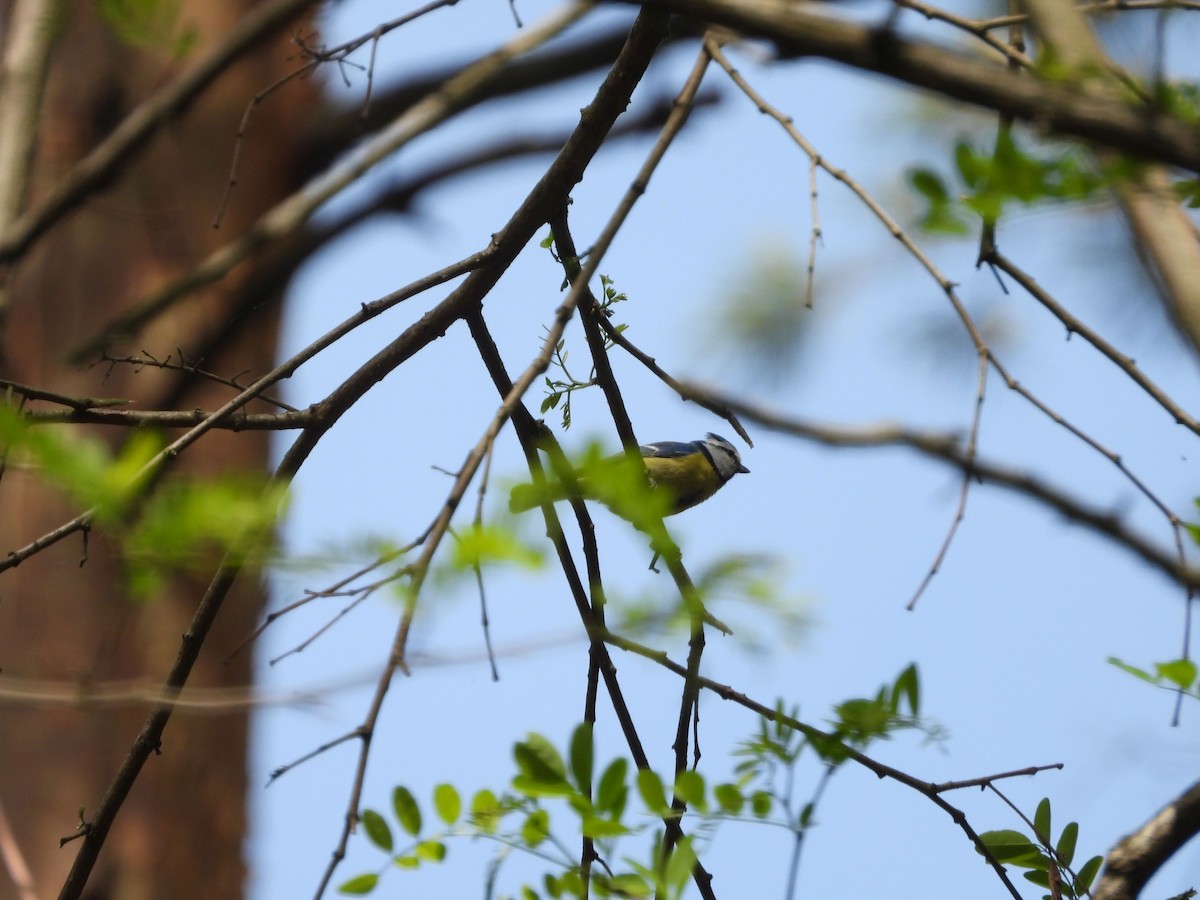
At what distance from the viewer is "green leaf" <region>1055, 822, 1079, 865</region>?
1.63 meters

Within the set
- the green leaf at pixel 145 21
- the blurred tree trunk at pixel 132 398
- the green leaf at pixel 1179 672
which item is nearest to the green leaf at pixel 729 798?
the green leaf at pixel 1179 672

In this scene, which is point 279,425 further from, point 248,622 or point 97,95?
point 97,95

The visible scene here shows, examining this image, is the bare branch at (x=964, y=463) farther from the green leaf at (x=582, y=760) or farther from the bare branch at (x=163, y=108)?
the bare branch at (x=163, y=108)

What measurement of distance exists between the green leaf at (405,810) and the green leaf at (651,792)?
9.6 inches

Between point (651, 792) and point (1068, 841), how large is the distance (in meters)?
0.80

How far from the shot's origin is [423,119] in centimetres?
395

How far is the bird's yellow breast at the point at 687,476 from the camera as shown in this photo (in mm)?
4402

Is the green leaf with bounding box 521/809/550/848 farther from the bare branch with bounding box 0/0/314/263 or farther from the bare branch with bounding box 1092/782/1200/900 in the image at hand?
the bare branch with bounding box 0/0/314/263

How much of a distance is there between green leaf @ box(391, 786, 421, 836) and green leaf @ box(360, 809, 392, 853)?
2cm

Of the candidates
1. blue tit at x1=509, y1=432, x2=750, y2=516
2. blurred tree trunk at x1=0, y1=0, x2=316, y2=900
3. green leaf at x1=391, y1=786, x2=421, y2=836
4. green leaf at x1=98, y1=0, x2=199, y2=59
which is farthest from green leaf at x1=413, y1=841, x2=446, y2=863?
blue tit at x1=509, y1=432, x2=750, y2=516

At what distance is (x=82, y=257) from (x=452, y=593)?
11.4ft

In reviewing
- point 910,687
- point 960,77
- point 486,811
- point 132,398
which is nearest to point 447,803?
point 486,811

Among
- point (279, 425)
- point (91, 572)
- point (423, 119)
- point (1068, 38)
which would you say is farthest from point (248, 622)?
point (1068, 38)

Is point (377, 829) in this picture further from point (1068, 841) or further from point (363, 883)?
point (1068, 841)
